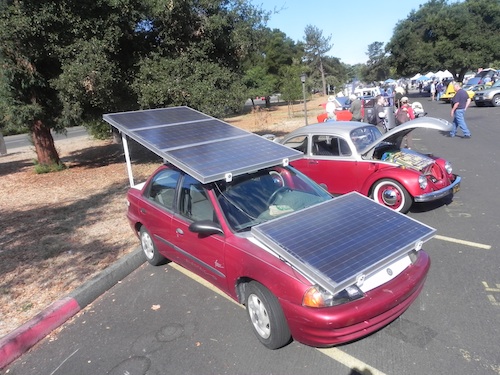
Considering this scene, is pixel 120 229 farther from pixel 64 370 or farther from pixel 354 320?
pixel 354 320

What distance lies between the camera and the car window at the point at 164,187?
448 cm

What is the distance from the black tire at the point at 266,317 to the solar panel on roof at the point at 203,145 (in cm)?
117

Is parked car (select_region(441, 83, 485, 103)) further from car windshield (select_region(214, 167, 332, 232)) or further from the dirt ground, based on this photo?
car windshield (select_region(214, 167, 332, 232))

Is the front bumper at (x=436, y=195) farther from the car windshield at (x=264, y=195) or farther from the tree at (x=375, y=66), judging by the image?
the tree at (x=375, y=66)

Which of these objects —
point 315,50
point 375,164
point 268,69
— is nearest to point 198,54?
point 375,164

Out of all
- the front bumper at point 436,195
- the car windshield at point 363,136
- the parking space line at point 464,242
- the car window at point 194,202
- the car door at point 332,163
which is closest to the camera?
the car window at point 194,202

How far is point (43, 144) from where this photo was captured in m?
12.3

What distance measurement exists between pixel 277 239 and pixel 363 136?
456cm

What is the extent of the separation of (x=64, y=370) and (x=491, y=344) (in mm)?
3709

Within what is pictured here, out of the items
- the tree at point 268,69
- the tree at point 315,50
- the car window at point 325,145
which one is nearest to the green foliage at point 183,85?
the car window at point 325,145

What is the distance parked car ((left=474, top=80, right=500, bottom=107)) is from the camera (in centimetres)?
2262

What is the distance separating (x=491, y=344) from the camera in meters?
3.08

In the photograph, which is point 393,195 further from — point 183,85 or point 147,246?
point 183,85

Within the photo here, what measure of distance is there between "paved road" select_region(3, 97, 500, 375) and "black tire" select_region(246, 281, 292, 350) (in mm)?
132
